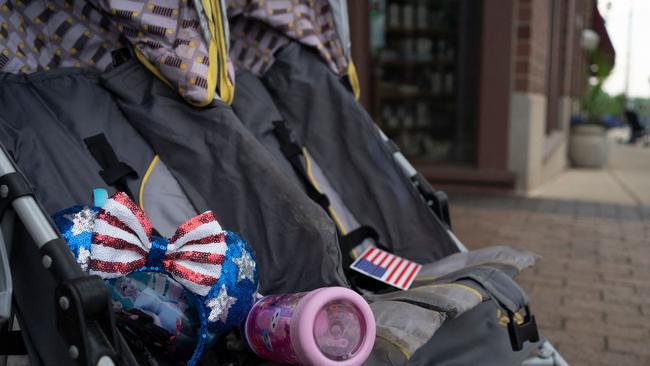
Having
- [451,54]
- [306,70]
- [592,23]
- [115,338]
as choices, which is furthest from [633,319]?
[592,23]

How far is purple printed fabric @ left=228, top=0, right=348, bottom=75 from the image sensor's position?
2217mm

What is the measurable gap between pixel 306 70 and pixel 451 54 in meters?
3.77

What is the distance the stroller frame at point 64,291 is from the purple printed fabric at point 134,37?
1.81 feet

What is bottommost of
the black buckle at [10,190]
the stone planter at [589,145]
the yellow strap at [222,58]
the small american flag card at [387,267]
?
the stone planter at [589,145]

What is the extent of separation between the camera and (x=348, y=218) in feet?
7.18

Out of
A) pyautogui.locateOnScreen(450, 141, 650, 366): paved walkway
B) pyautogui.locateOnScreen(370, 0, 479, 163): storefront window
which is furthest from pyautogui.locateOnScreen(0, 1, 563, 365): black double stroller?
pyautogui.locateOnScreen(370, 0, 479, 163): storefront window

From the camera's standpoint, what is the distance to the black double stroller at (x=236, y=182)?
47.8 inches

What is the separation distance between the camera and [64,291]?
104 cm

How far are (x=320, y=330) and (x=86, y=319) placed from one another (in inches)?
17.4

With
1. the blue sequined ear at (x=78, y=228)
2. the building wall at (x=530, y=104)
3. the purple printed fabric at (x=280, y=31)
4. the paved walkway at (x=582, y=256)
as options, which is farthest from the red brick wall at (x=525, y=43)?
the blue sequined ear at (x=78, y=228)

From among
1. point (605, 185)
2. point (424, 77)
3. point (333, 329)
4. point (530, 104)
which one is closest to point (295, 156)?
point (333, 329)

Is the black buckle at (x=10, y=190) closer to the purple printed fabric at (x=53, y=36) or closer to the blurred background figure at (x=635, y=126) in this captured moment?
the purple printed fabric at (x=53, y=36)

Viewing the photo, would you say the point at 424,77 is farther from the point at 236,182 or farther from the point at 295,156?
the point at 236,182

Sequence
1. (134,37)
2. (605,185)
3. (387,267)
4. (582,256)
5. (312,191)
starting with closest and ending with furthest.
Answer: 1. (134,37)
2. (387,267)
3. (312,191)
4. (582,256)
5. (605,185)
